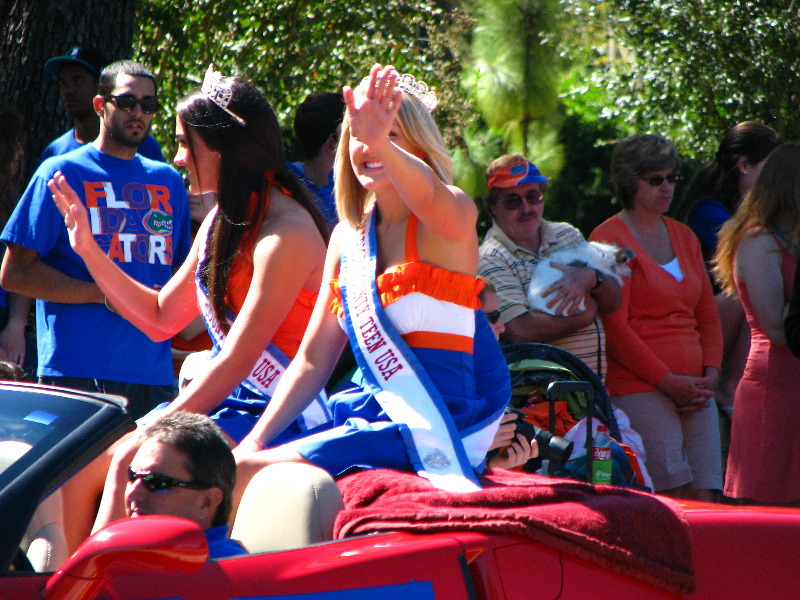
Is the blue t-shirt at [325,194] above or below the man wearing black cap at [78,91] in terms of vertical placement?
below

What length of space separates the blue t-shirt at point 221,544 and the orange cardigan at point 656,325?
3417mm

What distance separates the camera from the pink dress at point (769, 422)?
504cm

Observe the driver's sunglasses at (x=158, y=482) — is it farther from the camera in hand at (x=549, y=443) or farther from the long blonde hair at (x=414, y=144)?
the camera in hand at (x=549, y=443)

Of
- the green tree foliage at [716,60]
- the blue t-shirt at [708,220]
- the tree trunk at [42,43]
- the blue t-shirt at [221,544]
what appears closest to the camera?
the blue t-shirt at [221,544]

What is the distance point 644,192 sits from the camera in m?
5.77

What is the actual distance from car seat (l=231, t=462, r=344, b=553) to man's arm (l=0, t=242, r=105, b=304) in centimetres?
232

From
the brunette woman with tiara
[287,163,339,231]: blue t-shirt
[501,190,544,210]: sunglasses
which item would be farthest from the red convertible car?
[501,190,544,210]: sunglasses

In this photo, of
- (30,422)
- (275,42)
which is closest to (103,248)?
(30,422)

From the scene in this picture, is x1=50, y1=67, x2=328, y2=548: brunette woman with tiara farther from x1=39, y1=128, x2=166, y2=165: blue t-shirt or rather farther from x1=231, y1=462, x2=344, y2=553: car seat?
x1=39, y1=128, x2=166, y2=165: blue t-shirt

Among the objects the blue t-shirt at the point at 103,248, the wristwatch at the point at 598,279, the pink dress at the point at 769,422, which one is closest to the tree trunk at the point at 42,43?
the blue t-shirt at the point at 103,248

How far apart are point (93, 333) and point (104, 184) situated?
643 mm

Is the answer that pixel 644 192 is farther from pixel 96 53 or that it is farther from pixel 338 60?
pixel 338 60

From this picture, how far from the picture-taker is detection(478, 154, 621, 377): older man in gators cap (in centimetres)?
533

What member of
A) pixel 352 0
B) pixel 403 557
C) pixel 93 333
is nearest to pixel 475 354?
pixel 403 557
